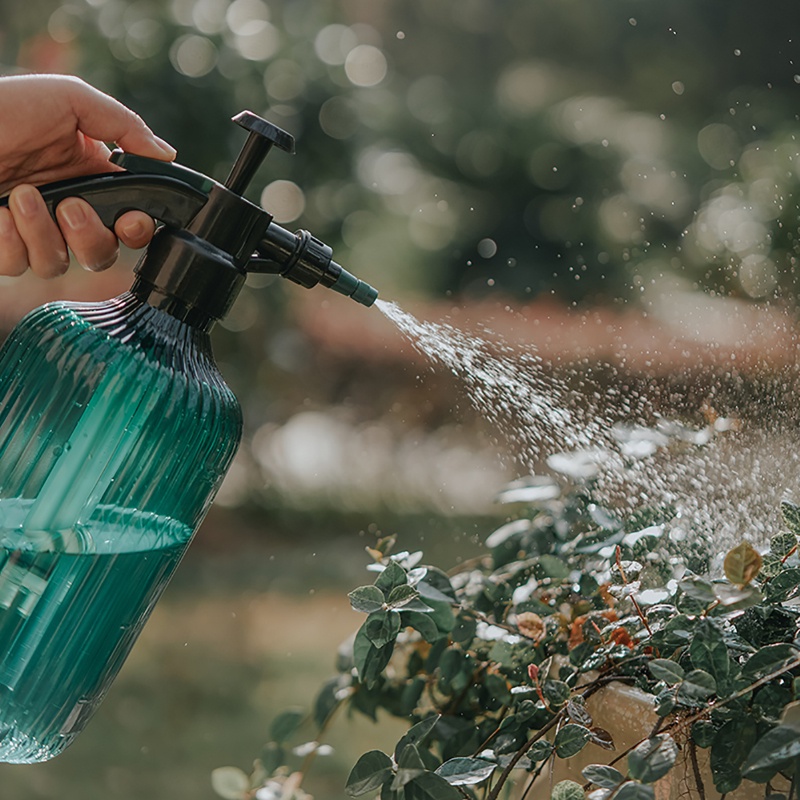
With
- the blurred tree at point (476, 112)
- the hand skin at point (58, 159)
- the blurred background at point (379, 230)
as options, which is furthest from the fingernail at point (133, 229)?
the blurred tree at point (476, 112)

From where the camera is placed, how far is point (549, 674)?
51 cm

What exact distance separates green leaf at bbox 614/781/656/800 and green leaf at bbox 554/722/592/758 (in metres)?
0.05

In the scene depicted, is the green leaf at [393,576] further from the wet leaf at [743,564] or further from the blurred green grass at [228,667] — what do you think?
the blurred green grass at [228,667]

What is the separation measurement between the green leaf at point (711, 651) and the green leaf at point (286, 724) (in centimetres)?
39

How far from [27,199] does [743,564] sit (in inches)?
14.9

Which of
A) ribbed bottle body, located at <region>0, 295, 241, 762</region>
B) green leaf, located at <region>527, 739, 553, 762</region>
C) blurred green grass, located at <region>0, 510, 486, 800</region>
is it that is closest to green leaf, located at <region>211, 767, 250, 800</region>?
ribbed bottle body, located at <region>0, 295, 241, 762</region>

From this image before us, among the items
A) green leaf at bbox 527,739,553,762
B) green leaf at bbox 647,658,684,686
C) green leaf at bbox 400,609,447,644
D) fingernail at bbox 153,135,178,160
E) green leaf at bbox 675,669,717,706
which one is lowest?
green leaf at bbox 400,609,447,644

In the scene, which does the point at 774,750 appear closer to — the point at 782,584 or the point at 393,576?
the point at 782,584

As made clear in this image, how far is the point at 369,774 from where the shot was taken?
0.42 m

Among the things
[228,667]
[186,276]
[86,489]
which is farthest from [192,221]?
[228,667]

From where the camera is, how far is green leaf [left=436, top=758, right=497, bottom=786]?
40 cm

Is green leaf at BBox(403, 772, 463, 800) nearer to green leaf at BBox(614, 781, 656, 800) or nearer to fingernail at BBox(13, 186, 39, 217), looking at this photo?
→ green leaf at BBox(614, 781, 656, 800)

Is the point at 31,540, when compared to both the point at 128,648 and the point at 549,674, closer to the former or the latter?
the point at 128,648

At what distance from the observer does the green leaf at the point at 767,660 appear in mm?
357
